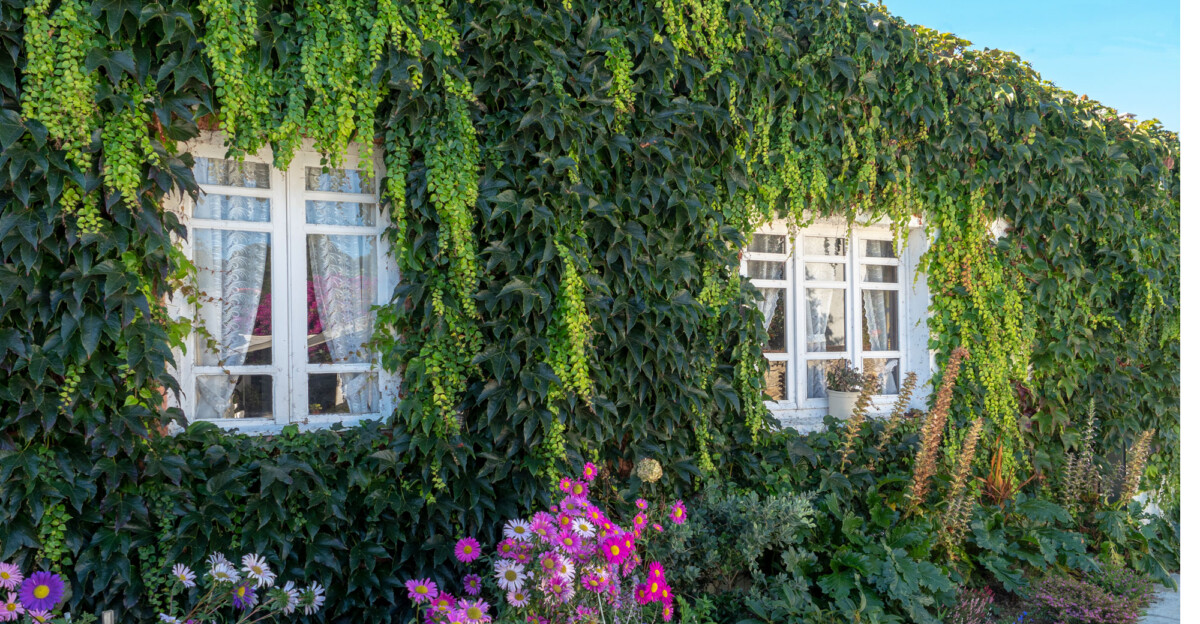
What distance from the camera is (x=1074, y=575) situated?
4141 millimetres

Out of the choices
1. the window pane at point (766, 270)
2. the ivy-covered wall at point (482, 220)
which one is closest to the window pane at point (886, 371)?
the ivy-covered wall at point (482, 220)

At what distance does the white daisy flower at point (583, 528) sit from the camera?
2662mm

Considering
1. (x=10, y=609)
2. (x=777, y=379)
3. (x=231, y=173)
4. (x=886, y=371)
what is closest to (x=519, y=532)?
(x=10, y=609)

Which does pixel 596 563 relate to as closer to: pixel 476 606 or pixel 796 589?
pixel 476 606

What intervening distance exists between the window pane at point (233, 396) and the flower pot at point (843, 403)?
3103 millimetres

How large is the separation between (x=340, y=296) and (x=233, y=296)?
441 mm

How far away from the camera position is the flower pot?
4523mm

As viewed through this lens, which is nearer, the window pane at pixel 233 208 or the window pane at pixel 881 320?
the window pane at pixel 233 208

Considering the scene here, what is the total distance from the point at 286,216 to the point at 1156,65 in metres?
3.62

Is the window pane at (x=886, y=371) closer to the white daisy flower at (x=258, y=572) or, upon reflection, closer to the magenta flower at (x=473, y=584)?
the magenta flower at (x=473, y=584)

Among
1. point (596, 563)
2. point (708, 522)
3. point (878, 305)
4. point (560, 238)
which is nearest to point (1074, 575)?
point (878, 305)

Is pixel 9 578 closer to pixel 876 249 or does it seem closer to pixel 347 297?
pixel 347 297

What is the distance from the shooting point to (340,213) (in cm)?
351

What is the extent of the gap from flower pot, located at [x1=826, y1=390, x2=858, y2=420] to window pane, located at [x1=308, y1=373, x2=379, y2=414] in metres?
2.65
